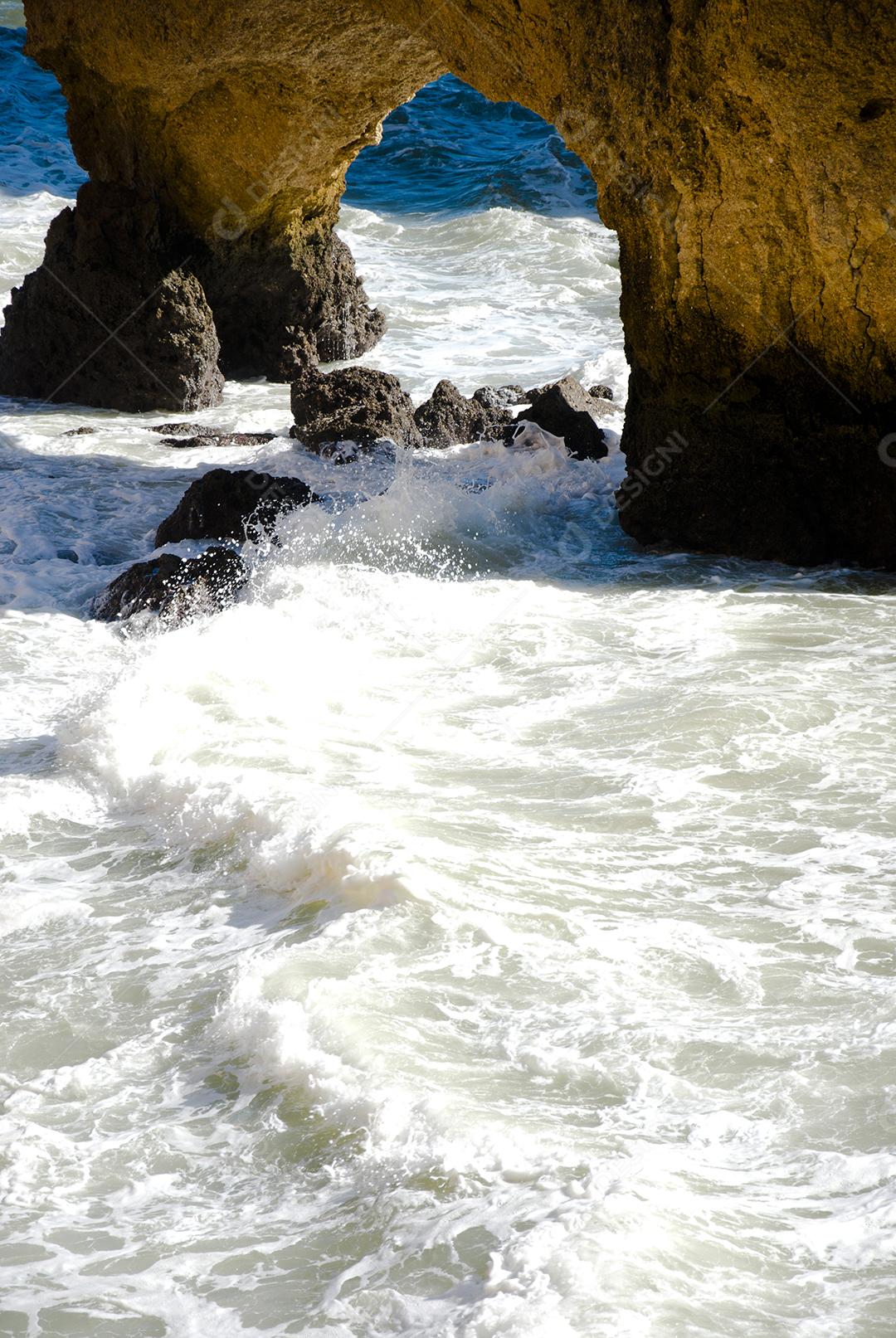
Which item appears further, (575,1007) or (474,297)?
(474,297)

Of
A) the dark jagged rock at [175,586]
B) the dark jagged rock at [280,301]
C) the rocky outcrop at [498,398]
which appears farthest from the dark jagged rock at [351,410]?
the dark jagged rock at [175,586]

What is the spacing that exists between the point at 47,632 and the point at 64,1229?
441cm

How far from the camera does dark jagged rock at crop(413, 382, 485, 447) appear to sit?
10188mm

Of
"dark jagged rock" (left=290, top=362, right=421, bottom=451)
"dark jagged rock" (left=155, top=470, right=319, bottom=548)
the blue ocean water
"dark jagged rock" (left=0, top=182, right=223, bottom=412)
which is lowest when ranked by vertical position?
"dark jagged rock" (left=155, top=470, right=319, bottom=548)

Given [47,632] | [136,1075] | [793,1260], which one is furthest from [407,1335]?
[47,632]

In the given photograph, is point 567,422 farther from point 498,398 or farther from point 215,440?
point 215,440

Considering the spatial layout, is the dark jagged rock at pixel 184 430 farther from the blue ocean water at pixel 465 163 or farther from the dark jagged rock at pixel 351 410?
the blue ocean water at pixel 465 163

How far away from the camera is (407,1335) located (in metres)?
2.46

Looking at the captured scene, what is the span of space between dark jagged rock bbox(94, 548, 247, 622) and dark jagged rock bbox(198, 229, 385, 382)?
5.50m

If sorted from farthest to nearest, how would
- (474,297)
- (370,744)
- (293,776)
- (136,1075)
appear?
(474,297), (370,744), (293,776), (136,1075)

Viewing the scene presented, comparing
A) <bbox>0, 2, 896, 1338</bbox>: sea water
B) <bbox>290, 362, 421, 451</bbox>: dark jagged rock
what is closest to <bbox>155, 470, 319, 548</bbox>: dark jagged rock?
<bbox>0, 2, 896, 1338</bbox>: sea water

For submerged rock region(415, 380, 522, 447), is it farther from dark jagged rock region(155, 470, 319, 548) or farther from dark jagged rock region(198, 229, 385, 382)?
dark jagged rock region(198, 229, 385, 382)

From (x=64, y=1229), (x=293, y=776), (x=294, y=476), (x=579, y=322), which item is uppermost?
(x=579, y=322)

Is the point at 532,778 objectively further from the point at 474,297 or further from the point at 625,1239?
the point at 474,297
